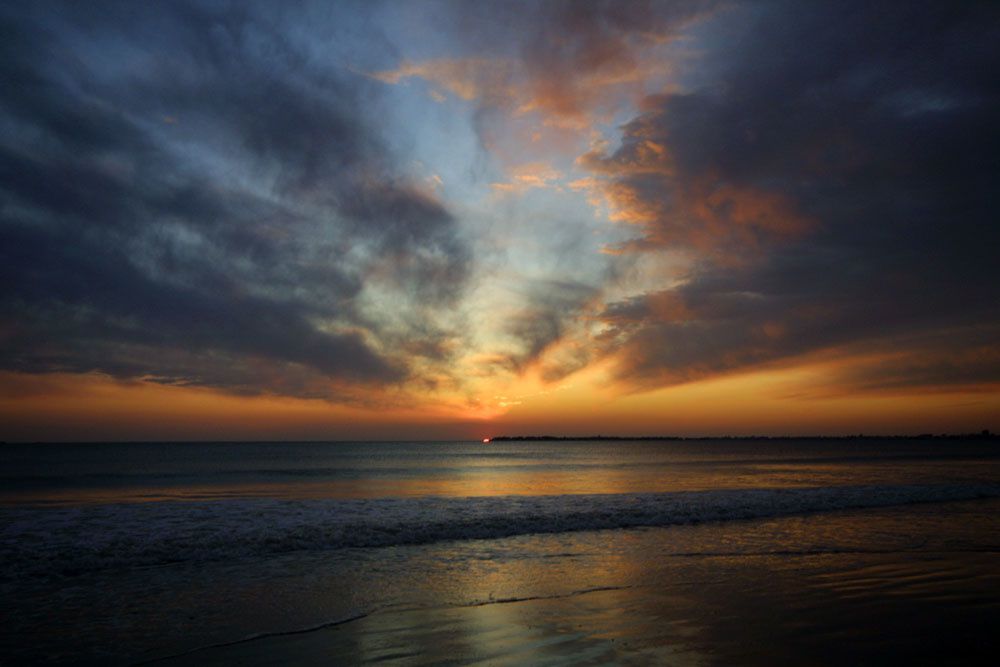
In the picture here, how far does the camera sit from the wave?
577 inches

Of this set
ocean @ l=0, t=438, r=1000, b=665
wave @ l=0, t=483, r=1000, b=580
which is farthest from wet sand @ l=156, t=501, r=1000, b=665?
wave @ l=0, t=483, r=1000, b=580

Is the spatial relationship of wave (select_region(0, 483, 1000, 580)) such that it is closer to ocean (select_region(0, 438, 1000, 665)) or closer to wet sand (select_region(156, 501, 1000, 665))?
ocean (select_region(0, 438, 1000, 665))

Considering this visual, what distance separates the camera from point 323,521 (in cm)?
1900

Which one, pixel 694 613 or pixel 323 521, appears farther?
pixel 323 521

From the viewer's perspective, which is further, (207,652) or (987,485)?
(987,485)

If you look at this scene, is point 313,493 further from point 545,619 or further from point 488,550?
point 545,619

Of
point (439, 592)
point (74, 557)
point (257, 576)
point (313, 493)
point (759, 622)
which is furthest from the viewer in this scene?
point (313, 493)

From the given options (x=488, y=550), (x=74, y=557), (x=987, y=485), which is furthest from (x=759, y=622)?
(x=987, y=485)

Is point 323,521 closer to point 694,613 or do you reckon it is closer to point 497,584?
point 497,584

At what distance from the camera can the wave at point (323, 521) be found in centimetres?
1466

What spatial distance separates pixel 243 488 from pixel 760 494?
3285cm

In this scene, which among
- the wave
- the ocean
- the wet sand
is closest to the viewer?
the wet sand

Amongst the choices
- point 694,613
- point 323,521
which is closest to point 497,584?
point 694,613

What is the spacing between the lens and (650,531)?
705 inches
